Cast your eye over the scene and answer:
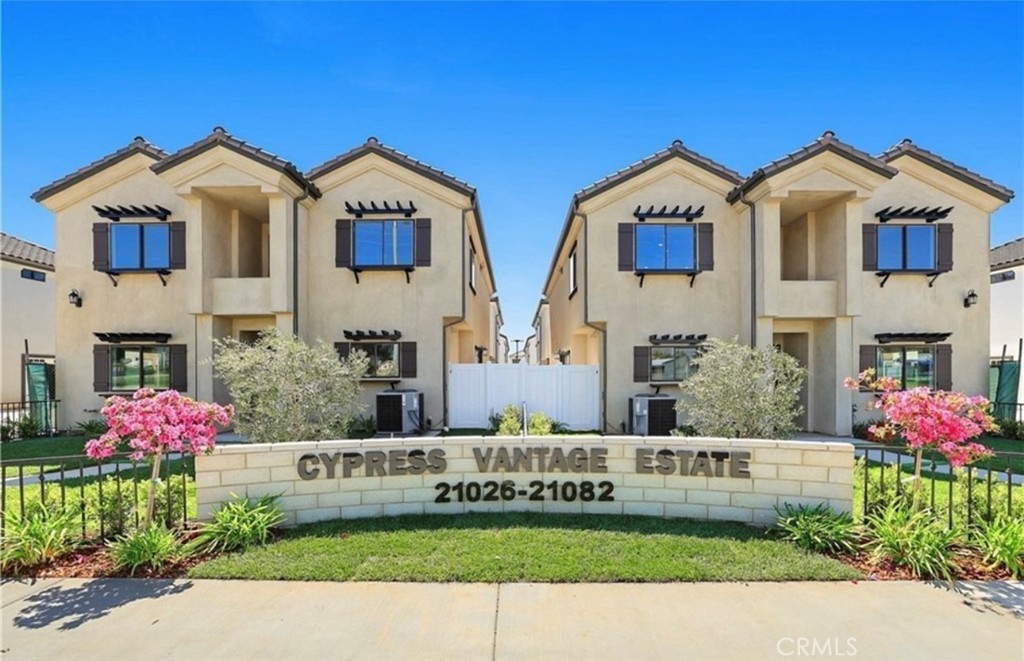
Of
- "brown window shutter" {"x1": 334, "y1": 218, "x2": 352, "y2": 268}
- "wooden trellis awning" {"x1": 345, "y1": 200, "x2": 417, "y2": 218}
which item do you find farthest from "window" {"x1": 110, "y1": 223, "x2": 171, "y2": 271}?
"wooden trellis awning" {"x1": 345, "y1": 200, "x2": 417, "y2": 218}

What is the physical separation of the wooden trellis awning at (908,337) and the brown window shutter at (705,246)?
528cm

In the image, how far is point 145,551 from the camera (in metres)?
5.12

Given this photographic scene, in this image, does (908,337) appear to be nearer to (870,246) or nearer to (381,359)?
(870,246)

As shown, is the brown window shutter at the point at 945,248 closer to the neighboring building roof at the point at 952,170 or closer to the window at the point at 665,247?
the neighboring building roof at the point at 952,170

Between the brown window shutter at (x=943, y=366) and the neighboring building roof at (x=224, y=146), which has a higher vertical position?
the neighboring building roof at (x=224, y=146)

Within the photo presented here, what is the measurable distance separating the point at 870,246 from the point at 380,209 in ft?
47.5

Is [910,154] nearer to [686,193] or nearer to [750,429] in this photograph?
[686,193]

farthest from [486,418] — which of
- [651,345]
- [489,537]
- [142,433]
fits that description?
[142,433]

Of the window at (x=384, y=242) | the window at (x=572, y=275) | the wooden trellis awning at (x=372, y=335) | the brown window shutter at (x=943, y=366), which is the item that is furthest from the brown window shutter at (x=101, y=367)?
the brown window shutter at (x=943, y=366)

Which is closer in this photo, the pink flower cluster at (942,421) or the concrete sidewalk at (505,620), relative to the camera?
the concrete sidewalk at (505,620)

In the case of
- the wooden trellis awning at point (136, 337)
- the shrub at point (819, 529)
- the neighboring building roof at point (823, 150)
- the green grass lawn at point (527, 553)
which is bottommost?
the green grass lawn at point (527, 553)

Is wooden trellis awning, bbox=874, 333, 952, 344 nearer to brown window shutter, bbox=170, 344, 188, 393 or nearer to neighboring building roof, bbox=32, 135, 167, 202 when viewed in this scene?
brown window shutter, bbox=170, 344, 188, 393

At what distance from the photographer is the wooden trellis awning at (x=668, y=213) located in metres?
13.8

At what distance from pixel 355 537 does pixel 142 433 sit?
2772mm
